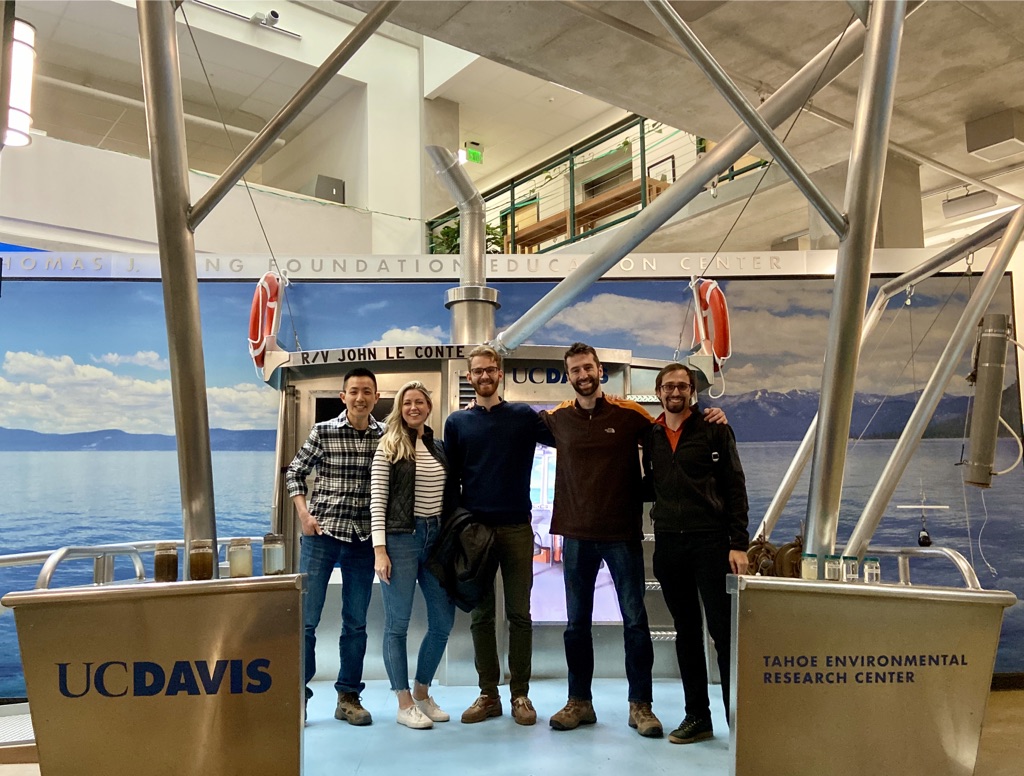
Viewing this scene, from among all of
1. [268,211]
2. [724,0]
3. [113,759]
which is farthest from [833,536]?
[268,211]

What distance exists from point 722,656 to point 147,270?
617cm

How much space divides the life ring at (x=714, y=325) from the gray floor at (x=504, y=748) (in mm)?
3381

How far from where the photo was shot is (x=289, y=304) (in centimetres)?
773

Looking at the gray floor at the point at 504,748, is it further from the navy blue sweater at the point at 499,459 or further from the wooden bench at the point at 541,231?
the wooden bench at the point at 541,231

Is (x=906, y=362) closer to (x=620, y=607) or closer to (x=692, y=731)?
(x=620, y=607)

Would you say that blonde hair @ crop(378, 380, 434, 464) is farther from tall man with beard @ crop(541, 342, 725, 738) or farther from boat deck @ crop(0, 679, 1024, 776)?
boat deck @ crop(0, 679, 1024, 776)

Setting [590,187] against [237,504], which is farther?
[590,187]

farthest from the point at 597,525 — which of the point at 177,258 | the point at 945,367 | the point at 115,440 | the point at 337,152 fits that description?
the point at 337,152

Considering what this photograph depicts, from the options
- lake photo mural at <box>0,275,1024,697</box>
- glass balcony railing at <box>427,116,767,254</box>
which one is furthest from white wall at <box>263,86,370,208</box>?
lake photo mural at <box>0,275,1024,697</box>

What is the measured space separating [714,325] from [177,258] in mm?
5038

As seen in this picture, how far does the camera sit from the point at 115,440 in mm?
7848

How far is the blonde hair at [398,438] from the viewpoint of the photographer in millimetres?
3879

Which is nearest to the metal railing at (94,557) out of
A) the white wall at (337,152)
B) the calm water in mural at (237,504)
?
the calm water in mural at (237,504)

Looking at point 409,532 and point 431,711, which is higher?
point 409,532
